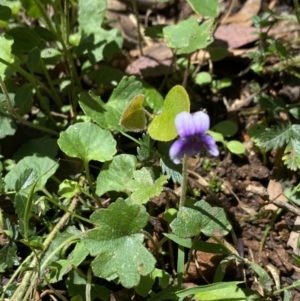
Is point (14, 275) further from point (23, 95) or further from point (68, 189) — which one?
point (23, 95)

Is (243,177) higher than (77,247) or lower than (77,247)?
lower

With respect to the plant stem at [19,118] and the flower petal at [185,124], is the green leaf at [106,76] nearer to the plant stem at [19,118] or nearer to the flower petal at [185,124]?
the plant stem at [19,118]

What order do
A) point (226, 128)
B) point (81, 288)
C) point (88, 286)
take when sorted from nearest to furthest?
point (88, 286) < point (81, 288) < point (226, 128)

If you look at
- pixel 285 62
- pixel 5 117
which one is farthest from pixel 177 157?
pixel 285 62

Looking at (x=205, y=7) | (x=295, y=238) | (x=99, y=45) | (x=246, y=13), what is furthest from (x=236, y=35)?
(x=295, y=238)

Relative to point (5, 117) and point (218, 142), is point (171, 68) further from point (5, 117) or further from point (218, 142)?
point (5, 117)

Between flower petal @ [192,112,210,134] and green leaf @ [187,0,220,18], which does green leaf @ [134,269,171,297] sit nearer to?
flower petal @ [192,112,210,134]
